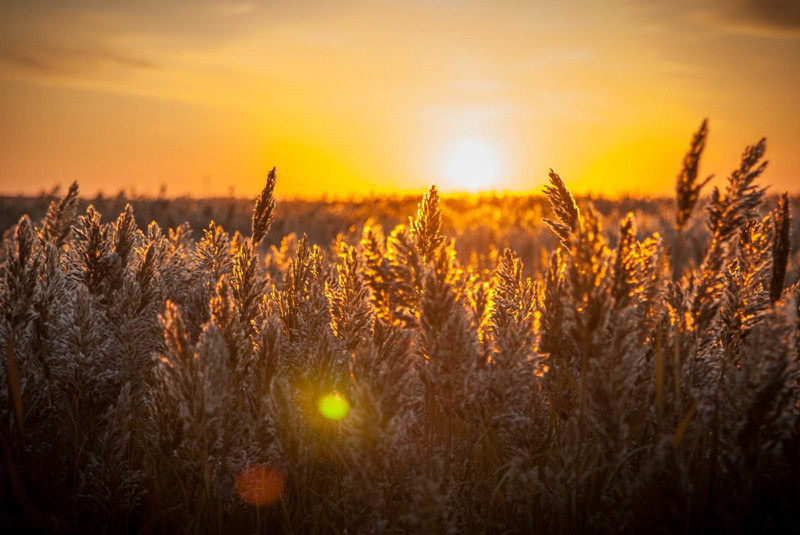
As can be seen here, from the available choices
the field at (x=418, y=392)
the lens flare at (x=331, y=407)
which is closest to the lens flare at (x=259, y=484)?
the field at (x=418, y=392)

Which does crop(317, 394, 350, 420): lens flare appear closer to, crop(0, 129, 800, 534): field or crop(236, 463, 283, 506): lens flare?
crop(0, 129, 800, 534): field

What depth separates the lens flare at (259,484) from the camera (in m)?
1.94

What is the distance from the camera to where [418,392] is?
2.38 metres

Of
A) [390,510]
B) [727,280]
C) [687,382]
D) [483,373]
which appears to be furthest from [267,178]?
[727,280]

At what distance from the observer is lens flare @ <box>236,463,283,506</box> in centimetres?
194

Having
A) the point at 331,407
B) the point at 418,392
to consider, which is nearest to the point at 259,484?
the point at 331,407

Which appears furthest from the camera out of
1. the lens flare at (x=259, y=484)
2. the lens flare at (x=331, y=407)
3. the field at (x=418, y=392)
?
Result: the lens flare at (x=331, y=407)

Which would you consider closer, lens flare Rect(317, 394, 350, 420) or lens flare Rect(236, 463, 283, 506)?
lens flare Rect(236, 463, 283, 506)

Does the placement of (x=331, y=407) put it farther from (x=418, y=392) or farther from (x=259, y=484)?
(x=418, y=392)

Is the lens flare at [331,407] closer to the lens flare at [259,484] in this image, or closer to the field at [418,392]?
the field at [418,392]

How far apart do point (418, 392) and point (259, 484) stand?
2.41 ft

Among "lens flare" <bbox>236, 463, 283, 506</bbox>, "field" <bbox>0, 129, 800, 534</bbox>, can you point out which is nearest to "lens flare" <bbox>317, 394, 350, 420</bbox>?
"field" <bbox>0, 129, 800, 534</bbox>

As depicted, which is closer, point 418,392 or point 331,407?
point 331,407

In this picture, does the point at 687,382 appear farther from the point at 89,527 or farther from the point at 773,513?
the point at 89,527
